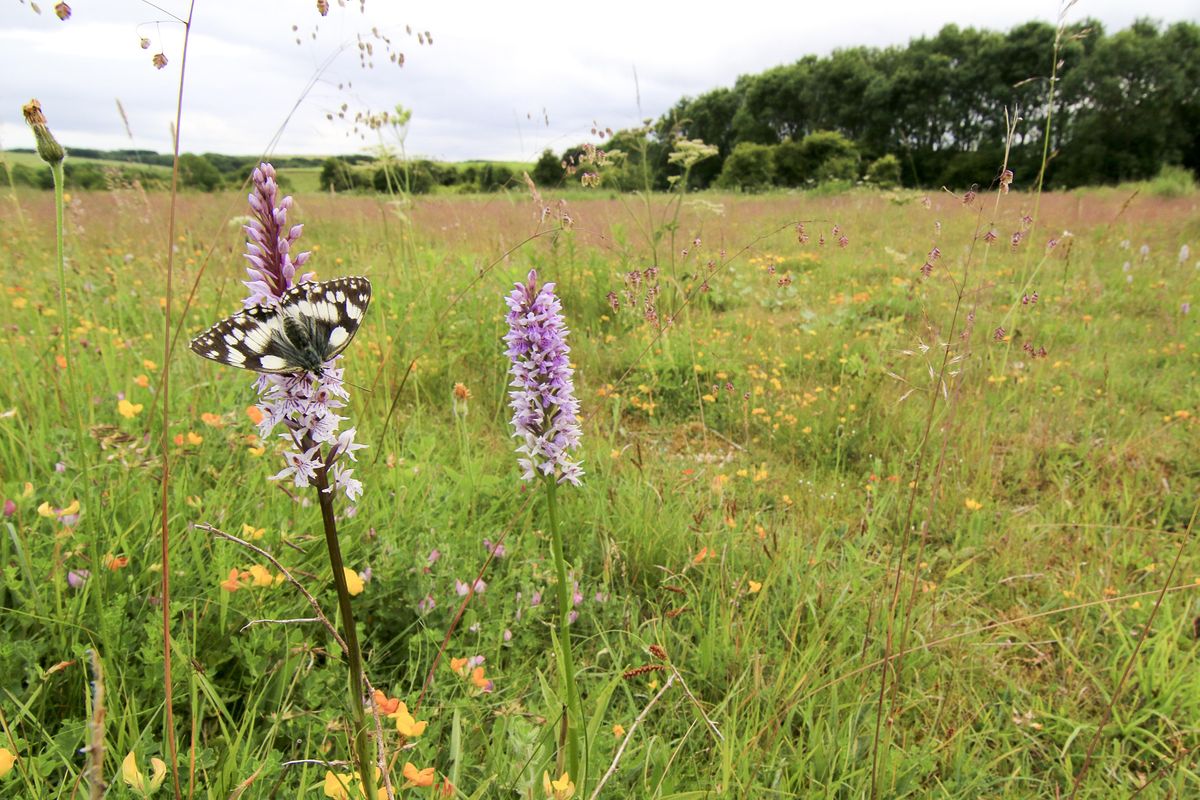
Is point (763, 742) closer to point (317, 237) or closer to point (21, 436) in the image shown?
point (21, 436)

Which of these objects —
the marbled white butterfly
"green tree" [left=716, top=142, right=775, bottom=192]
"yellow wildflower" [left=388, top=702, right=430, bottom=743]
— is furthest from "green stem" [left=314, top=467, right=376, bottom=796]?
"green tree" [left=716, top=142, right=775, bottom=192]

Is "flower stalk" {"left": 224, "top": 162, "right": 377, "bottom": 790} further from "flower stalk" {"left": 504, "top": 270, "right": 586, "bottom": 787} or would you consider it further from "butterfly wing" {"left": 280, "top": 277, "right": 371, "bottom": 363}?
"flower stalk" {"left": 504, "top": 270, "right": 586, "bottom": 787}

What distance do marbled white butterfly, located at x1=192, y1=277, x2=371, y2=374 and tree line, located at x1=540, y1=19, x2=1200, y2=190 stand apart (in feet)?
57.4

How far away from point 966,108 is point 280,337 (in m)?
51.2

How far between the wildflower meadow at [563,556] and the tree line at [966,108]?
49.0 feet

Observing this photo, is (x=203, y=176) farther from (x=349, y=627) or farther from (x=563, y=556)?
(x=349, y=627)

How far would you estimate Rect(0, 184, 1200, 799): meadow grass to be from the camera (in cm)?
150

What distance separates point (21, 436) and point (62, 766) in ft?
4.85

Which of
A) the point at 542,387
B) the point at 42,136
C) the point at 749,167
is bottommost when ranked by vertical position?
the point at 542,387

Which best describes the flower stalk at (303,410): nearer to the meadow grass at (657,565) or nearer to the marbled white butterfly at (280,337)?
the marbled white butterfly at (280,337)

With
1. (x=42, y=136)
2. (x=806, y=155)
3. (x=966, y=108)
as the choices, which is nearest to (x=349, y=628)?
(x=42, y=136)

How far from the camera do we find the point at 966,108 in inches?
1614

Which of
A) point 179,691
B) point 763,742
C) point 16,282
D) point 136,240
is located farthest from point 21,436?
point 136,240

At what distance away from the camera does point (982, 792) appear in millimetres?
1713
